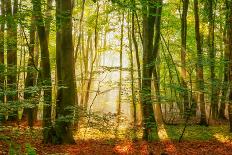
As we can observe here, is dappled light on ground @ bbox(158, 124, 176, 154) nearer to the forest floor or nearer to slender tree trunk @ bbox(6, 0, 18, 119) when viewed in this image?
the forest floor

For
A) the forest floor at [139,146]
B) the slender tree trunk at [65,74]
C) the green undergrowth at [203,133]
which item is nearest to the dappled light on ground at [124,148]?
the forest floor at [139,146]

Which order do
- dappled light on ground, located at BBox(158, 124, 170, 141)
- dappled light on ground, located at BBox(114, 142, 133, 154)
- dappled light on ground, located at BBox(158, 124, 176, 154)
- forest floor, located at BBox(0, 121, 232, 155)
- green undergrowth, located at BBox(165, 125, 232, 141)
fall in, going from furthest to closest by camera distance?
1. green undergrowth, located at BBox(165, 125, 232, 141)
2. dappled light on ground, located at BBox(158, 124, 170, 141)
3. dappled light on ground, located at BBox(158, 124, 176, 154)
4. dappled light on ground, located at BBox(114, 142, 133, 154)
5. forest floor, located at BBox(0, 121, 232, 155)

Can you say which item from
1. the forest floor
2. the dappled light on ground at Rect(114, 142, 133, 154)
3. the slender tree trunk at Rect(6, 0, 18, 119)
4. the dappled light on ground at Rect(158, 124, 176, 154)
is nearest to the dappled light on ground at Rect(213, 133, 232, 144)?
the forest floor

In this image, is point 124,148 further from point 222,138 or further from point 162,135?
point 222,138

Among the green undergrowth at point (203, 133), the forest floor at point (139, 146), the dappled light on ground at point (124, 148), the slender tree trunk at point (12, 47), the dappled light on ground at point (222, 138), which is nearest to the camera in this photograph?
the slender tree trunk at point (12, 47)

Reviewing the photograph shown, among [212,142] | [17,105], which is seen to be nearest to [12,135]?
[17,105]

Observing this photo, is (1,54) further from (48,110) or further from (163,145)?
(163,145)

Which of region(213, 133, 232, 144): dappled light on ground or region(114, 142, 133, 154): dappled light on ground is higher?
region(213, 133, 232, 144): dappled light on ground

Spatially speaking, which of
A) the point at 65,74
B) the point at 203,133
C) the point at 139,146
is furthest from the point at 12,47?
the point at 203,133

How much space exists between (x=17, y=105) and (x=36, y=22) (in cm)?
489

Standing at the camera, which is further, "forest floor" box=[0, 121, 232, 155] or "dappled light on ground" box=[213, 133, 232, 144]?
"dappled light on ground" box=[213, 133, 232, 144]

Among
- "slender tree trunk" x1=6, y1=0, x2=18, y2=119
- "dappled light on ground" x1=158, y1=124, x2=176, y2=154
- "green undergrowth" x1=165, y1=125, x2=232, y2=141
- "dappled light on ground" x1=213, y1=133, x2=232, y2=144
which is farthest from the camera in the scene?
"green undergrowth" x1=165, y1=125, x2=232, y2=141

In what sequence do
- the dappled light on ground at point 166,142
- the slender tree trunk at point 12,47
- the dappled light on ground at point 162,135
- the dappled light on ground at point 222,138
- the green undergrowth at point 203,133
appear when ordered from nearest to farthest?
the slender tree trunk at point 12,47 → the dappled light on ground at point 166,142 → the dappled light on ground at point 222,138 → the dappled light on ground at point 162,135 → the green undergrowth at point 203,133

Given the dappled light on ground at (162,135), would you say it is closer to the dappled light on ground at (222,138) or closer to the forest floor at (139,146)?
the forest floor at (139,146)
